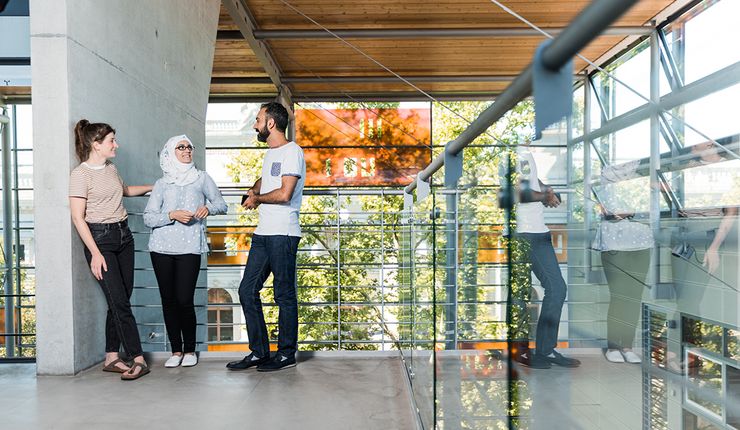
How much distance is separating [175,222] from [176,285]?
33cm

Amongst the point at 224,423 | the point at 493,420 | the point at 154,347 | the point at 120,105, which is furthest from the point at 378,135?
the point at 493,420

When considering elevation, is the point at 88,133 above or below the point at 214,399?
above

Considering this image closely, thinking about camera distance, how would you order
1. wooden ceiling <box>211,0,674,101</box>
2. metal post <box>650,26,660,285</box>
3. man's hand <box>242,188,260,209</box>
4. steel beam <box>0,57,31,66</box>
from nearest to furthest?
metal post <box>650,26,660,285</box> < man's hand <box>242,188,260,209</box> < steel beam <box>0,57,31,66</box> < wooden ceiling <box>211,0,674,101</box>

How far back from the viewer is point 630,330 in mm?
863

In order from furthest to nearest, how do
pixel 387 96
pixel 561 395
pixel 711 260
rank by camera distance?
pixel 387 96 < pixel 561 395 < pixel 711 260

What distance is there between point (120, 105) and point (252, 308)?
1492 millimetres

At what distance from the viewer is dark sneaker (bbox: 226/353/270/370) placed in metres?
3.42

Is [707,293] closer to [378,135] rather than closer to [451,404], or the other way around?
[451,404]

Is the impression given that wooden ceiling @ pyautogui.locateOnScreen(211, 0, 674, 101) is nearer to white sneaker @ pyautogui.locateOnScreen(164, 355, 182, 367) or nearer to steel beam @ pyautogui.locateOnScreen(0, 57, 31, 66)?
steel beam @ pyautogui.locateOnScreen(0, 57, 31, 66)

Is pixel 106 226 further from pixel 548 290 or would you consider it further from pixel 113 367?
pixel 548 290

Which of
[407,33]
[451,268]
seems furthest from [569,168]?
[407,33]

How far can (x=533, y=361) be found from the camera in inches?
40.3

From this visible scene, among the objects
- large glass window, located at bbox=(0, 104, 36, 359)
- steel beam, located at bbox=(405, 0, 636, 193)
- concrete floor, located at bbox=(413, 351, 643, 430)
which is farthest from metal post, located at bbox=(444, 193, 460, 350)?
large glass window, located at bbox=(0, 104, 36, 359)

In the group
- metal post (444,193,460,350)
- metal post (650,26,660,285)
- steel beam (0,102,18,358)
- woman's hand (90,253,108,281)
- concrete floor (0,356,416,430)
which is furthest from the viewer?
steel beam (0,102,18,358)
